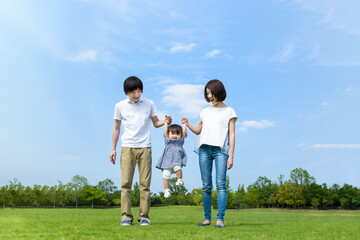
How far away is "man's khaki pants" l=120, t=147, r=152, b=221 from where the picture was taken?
7.24m

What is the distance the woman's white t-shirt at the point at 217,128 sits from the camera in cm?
654

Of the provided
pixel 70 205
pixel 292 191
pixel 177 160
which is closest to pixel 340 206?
pixel 292 191

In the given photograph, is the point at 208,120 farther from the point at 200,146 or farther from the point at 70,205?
the point at 70,205

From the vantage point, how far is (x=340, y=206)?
225ft

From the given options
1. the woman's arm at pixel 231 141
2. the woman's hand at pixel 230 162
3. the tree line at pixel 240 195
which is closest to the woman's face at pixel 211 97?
the woman's arm at pixel 231 141

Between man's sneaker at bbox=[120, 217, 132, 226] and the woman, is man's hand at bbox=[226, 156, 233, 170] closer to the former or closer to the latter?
the woman

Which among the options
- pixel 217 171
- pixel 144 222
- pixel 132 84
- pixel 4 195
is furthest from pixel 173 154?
pixel 4 195

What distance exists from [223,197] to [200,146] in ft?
3.52

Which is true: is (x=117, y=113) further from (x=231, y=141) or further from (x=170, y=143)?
(x=231, y=141)

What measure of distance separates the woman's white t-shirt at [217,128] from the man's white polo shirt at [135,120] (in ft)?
4.07

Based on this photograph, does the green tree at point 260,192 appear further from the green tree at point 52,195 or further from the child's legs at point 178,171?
the child's legs at point 178,171

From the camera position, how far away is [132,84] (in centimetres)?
720

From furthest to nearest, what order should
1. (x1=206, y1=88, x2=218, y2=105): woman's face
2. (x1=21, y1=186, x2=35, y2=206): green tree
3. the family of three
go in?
(x1=21, y1=186, x2=35, y2=206): green tree
(x1=206, y1=88, x2=218, y2=105): woman's face
the family of three

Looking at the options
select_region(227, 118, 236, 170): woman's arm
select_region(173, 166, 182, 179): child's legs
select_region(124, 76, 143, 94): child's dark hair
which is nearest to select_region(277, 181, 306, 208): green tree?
select_region(173, 166, 182, 179): child's legs
